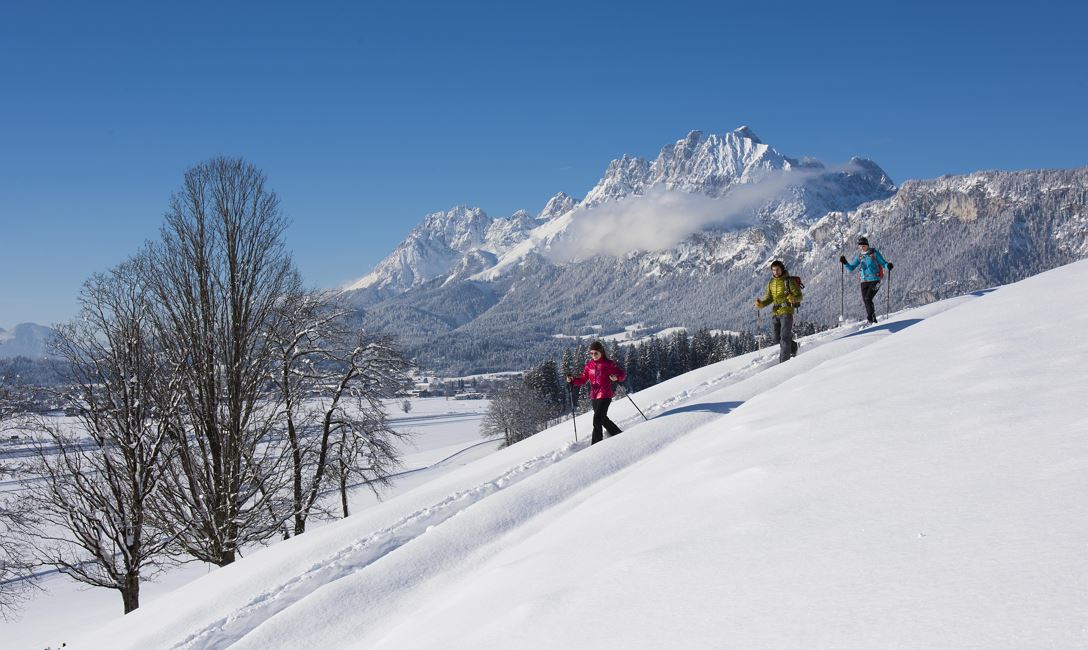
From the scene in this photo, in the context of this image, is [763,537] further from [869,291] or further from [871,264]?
[869,291]

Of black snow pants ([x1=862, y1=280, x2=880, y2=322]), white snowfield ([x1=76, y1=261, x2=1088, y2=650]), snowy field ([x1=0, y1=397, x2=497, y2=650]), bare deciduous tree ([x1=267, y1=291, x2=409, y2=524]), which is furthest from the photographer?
snowy field ([x1=0, y1=397, x2=497, y2=650])

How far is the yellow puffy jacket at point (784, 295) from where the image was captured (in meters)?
15.0

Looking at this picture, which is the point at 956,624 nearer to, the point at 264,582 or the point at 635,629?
the point at 635,629

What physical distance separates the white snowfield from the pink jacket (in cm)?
98

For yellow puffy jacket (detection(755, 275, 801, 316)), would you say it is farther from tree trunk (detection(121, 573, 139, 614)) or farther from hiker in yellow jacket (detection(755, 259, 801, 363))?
tree trunk (detection(121, 573, 139, 614))

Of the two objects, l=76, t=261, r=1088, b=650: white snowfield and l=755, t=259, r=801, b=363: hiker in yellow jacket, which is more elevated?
l=755, t=259, r=801, b=363: hiker in yellow jacket

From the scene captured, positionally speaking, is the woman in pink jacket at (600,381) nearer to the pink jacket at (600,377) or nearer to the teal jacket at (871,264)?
the pink jacket at (600,377)

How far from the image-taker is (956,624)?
3020 millimetres

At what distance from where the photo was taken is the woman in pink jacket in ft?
38.0

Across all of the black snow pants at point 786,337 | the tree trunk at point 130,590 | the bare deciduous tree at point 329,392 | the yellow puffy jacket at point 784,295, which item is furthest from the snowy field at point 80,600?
the yellow puffy jacket at point 784,295

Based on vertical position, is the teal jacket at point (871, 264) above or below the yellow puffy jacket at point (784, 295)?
above

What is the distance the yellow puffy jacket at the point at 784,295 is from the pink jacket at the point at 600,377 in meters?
5.21

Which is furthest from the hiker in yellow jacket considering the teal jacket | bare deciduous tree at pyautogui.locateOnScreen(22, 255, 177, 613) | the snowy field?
bare deciduous tree at pyautogui.locateOnScreen(22, 255, 177, 613)

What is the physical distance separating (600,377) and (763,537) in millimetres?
7139
